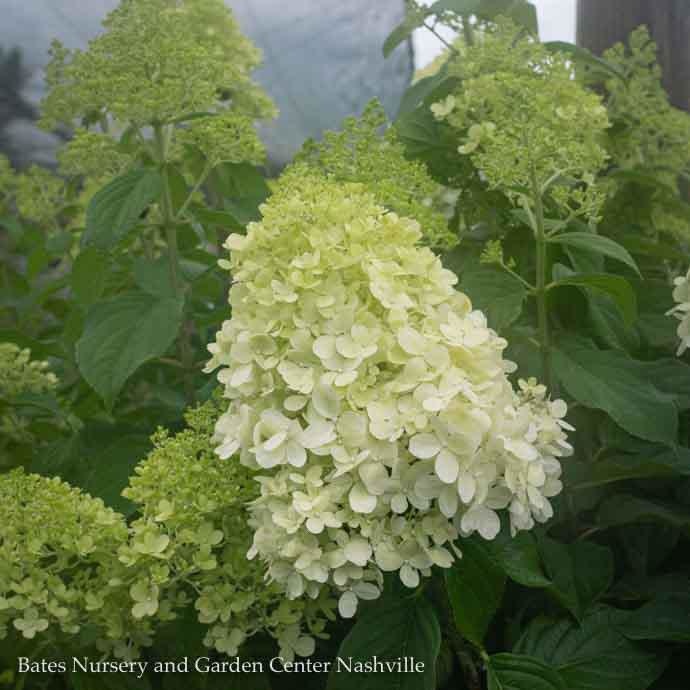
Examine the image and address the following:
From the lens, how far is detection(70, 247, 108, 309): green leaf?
4.08 feet

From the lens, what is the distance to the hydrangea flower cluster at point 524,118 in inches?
41.9

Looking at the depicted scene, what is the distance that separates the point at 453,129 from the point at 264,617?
729 millimetres

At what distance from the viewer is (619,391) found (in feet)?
3.43

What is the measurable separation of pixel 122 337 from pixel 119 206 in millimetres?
161

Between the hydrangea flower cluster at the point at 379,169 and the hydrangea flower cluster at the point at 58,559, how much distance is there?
1.47 ft

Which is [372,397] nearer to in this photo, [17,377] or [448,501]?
[448,501]

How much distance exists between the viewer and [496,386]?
0.79 metres

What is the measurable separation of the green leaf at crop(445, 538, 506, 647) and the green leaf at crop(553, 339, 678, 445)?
0.82 feet

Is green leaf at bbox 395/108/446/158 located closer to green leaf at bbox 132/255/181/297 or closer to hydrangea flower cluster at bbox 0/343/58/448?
green leaf at bbox 132/255/181/297

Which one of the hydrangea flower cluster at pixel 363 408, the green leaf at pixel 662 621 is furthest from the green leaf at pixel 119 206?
the green leaf at pixel 662 621

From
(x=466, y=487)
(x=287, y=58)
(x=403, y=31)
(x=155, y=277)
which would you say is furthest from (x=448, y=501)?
(x=287, y=58)

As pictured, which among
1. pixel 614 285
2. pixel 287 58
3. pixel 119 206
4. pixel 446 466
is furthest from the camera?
pixel 287 58

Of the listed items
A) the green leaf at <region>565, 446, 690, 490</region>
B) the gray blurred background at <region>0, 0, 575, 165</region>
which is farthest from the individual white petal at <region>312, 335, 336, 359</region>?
the gray blurred background at <region>0, 0, 575, 165</region>

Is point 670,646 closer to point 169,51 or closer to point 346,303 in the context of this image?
point 346,303
